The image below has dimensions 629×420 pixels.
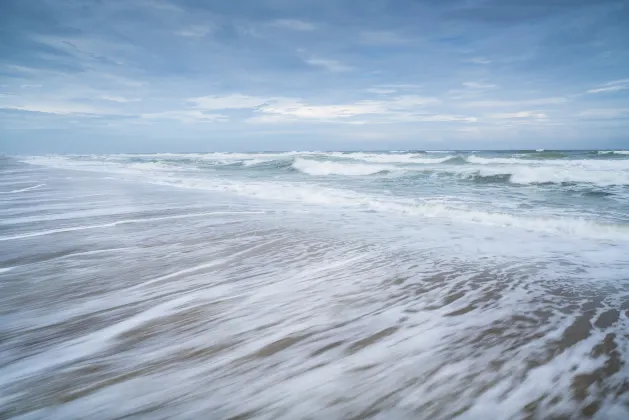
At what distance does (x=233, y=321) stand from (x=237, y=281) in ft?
2.66

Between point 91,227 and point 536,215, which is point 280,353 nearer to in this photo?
point 91,227

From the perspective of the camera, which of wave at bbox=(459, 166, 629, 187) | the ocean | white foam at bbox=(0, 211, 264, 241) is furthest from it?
wave at bbox=(459, 166, 629, 187)

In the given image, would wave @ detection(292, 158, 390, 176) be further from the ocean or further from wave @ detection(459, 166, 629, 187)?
the ocean

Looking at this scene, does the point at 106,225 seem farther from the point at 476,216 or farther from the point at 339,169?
the point at 339,169

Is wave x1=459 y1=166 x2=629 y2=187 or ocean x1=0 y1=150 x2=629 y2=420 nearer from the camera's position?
ocean x1=0 y1=150 x2=629 y2=420

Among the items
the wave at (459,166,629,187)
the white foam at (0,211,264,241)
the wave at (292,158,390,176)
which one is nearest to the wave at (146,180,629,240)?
the white foam at (0,211,264,241)

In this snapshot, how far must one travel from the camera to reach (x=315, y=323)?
2430mm

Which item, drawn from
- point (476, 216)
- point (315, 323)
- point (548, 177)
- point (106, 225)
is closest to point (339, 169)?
point (548, 177)

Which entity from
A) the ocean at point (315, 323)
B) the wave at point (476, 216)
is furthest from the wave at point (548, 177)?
the ocean at point (315, 323)

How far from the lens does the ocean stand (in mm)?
1679

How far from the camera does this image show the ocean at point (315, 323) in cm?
168

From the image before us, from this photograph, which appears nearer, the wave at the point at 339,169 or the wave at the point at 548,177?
the wave at the point at 548,177

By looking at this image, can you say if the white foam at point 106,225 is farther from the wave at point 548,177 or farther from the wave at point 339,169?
the wave at point 339,169

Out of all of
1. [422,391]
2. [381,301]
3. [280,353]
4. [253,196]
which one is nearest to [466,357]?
[422,391]
